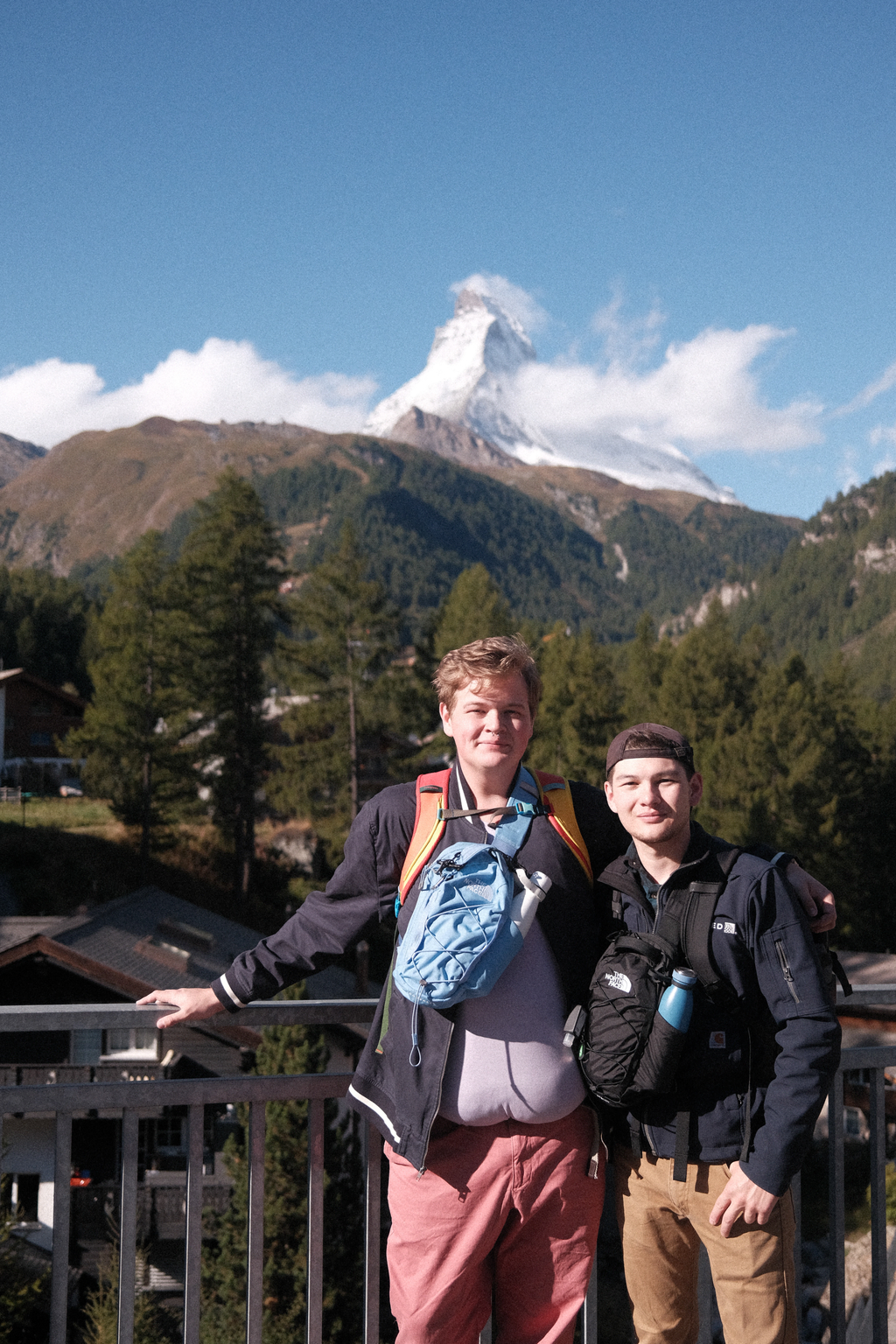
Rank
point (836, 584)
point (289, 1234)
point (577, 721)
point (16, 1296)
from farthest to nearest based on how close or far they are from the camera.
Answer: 1. point (836, 584)
2. point (577, 721)
3. point (289, 1234)
4. point (16, 1296)

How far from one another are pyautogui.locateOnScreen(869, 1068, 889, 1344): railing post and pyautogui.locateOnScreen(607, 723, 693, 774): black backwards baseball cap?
54.7 inches

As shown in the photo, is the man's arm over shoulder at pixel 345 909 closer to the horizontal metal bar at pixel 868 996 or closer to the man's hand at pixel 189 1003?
the man's hand at pixel 189 1003

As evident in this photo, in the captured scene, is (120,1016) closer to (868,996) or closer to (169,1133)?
(868,996)

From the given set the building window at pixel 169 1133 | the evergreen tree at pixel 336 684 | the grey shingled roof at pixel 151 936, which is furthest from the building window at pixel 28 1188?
the evergreen tree at pixel 336 684

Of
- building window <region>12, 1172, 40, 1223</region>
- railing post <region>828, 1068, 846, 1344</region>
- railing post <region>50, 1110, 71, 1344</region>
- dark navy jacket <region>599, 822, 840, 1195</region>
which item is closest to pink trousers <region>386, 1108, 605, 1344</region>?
dark navy jacket <region>599, 822, 840, 1195</region>

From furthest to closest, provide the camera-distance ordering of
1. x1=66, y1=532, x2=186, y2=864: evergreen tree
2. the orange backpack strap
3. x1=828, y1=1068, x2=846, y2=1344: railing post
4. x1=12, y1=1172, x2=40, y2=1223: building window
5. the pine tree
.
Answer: x1=66, y1=532, x2=186, y2=864: evergreen tree
x1=12, y1=1172, x2=40, y2=1223: building window
the pine tree
x1=828, y1=1068, x2=846, y2=1344: railing post
the orange backpack strap

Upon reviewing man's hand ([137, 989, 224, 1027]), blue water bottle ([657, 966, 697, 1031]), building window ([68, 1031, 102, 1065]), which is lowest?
building window ([68, 1031, 102, 1065])

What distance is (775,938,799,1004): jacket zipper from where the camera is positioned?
95.3 inches

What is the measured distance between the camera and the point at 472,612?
117ft

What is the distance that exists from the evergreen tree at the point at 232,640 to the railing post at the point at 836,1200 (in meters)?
32.0

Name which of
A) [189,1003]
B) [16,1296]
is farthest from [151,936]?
[189,1003]

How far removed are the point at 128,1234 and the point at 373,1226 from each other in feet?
2.17

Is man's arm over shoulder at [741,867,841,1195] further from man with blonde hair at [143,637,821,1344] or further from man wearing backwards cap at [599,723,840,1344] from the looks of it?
man with blonde hair at [143,637,821,1344]

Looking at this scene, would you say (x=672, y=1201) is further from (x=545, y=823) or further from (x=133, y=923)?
(x=133, y=923)
